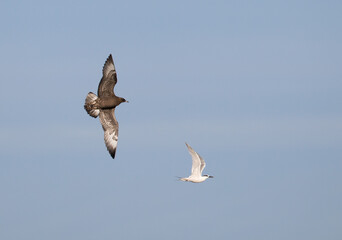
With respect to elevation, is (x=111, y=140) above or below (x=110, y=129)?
below

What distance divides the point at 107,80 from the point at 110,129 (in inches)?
133

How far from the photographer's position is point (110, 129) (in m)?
57.1

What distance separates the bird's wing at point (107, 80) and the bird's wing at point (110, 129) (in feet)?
5.56

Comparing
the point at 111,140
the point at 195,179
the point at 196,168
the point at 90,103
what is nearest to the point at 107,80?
the point at 90,103

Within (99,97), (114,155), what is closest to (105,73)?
(99,97)

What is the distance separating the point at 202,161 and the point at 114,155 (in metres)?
5.17

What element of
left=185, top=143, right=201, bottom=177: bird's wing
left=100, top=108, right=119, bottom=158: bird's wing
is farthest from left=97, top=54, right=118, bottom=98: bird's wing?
left=185, top=143, right=201, bottom=177: bird's wing

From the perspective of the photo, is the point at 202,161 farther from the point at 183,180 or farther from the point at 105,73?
the point at 105,73

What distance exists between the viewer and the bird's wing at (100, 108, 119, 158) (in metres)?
56.7

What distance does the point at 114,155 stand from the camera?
187ft

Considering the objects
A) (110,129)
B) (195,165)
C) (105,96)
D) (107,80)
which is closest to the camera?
(107,80)

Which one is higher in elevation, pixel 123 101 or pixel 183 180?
pixel 123 101

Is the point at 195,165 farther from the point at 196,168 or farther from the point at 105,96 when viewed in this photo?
the point at 105,96

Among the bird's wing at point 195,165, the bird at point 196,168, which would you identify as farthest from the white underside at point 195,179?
the bird's wing at point 195,165
